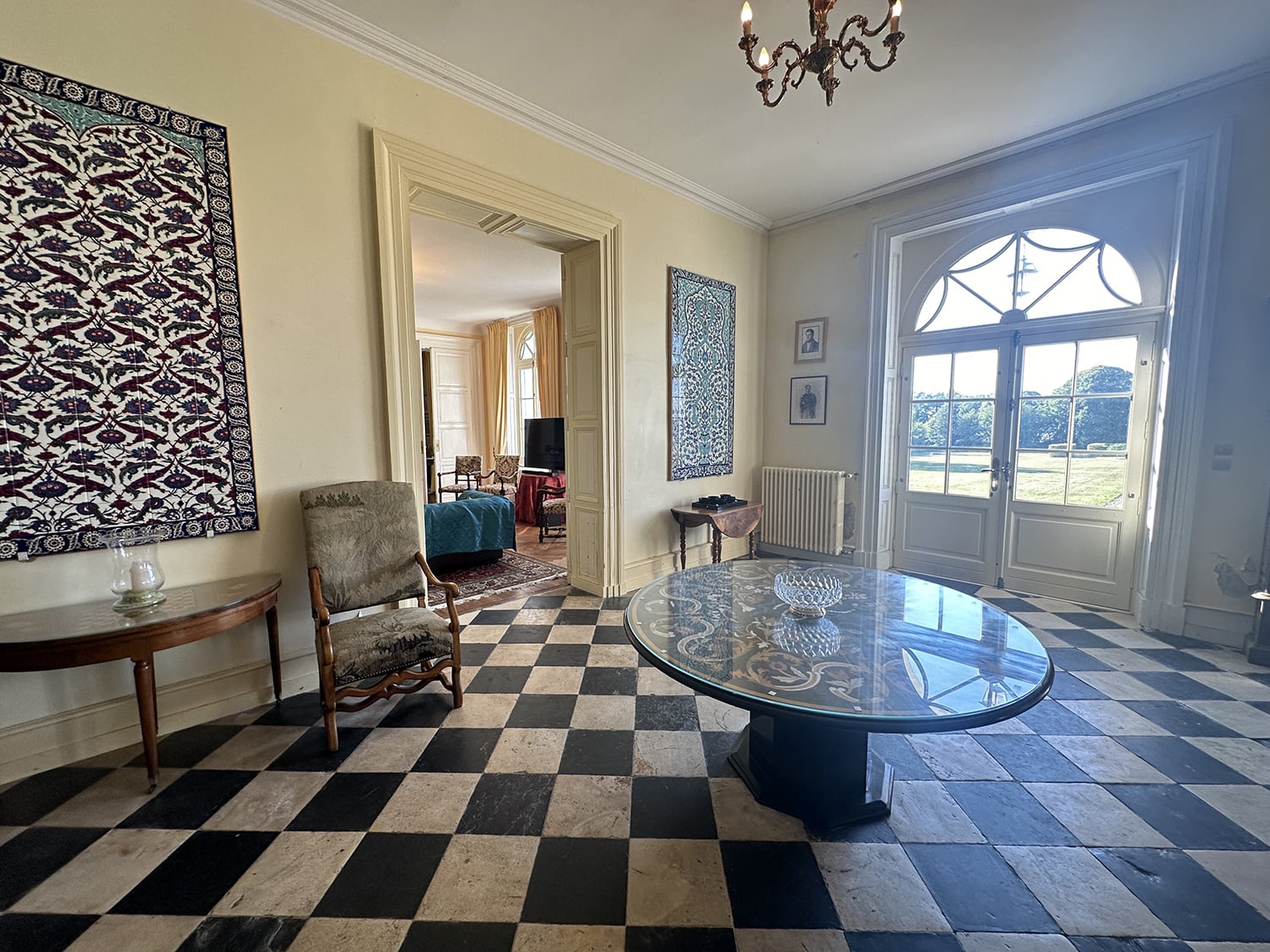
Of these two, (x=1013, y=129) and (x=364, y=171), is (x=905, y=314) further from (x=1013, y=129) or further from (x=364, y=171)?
(x=364, y=171)

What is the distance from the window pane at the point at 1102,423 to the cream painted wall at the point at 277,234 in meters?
3.97

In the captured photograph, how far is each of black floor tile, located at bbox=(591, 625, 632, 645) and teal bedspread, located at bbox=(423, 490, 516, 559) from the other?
1.73 m

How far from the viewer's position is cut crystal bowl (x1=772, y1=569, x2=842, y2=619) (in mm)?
1801

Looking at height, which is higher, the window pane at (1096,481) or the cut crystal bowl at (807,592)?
the window pane at (1096,481)

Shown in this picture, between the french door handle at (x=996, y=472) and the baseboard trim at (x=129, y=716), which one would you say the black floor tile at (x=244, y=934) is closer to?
the baseboard trim at (x=129, y=716)

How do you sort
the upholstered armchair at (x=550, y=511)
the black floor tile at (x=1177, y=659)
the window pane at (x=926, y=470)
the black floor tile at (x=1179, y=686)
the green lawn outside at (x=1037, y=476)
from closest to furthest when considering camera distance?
1. the black floor tile at (x=1179, y=686)
2. the black floor tile at (x=1177, y=659)
3. the green lawn outside at (x=1037, y=476)
4. the window pane at (x=926, y=470)
5. the upholstered armchair at (x=550, y=511)

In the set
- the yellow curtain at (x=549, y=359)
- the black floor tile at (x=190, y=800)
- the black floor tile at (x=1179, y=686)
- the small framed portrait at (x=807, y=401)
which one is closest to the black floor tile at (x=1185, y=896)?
the black floor tile at (x=1179, y=686)

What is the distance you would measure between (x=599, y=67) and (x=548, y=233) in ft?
3.14

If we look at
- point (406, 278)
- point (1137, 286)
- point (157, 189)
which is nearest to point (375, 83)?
point (406, 278)

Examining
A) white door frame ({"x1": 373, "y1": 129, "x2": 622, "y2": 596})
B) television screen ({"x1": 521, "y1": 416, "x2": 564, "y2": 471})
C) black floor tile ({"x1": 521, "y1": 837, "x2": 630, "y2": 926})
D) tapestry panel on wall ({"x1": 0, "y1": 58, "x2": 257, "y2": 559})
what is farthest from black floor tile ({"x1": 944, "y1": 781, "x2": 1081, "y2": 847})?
television screen ({"x1": 521, "y1": 416, "x2": 564, "y2": 471})

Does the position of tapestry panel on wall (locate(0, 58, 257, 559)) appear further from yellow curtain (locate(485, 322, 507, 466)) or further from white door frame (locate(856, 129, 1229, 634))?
yellow curtain (locate(485, 322, 507, 466))

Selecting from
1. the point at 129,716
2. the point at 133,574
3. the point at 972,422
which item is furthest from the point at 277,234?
the point at 972,422

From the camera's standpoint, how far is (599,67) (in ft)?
8.41

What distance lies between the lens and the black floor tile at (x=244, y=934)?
1.22m
